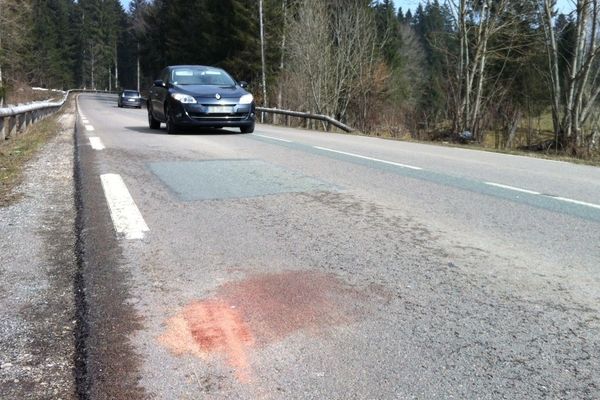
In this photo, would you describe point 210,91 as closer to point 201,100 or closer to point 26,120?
point 201,100

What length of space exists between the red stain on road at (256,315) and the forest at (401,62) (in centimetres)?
1302

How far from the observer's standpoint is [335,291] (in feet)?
10.5

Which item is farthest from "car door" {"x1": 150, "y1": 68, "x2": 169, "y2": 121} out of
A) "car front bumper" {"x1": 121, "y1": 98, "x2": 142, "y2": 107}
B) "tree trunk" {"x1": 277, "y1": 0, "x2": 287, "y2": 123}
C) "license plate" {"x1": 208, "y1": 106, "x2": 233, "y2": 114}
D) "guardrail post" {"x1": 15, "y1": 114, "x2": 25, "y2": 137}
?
"car front bumper" {"x1": 121, "y1": 98, "x2": 142, "y2": 107}

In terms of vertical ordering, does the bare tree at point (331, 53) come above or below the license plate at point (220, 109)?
above

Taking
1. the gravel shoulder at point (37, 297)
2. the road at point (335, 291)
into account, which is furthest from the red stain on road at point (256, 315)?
the gravel shoulder at point (37, 297)

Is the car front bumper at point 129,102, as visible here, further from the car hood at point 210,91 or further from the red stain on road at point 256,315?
the red stain on road at point 256,315

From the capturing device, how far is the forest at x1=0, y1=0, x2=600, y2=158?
53.2 ft

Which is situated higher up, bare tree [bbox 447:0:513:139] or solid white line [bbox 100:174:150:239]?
bare tree [bbox 447:0:513:139]

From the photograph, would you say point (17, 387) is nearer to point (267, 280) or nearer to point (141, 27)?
point (267, 280)

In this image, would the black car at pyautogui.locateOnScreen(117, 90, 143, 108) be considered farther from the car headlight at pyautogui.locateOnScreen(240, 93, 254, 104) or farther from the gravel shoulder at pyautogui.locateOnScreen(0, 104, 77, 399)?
the gravel shoulder at pyautogui.locateOnScreen(0, 104, 77, 399)

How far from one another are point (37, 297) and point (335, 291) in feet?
5.42

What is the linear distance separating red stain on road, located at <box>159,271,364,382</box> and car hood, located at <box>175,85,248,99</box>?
998 centimetres

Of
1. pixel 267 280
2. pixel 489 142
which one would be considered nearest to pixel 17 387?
pixel 267 280

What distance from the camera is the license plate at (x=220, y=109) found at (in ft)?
42.0
